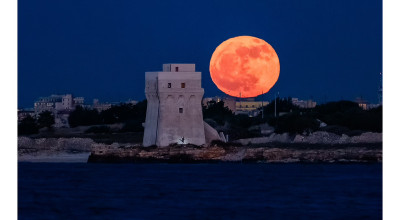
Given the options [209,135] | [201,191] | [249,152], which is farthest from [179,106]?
[201,191]

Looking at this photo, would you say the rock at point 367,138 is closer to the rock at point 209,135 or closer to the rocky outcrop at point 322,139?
the rocky outcrop at point 322,139

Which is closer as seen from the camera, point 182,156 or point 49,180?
point 49,180

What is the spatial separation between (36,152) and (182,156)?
37.3 feet

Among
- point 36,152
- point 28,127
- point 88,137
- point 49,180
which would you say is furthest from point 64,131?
point 49,180

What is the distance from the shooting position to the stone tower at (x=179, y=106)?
44188mm

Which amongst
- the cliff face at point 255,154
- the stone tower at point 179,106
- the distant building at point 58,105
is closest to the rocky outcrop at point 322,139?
the cliff face at point 255,154

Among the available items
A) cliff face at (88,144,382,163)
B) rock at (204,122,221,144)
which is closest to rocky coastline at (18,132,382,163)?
A: cliff face at (88,144,382,163)

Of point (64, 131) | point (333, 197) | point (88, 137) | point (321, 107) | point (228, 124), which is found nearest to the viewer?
point (333, 197)

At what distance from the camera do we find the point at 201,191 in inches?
1352

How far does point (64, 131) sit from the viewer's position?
228 ft

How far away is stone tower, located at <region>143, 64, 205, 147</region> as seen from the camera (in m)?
44.2

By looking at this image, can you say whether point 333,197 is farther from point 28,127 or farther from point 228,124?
point 28,127

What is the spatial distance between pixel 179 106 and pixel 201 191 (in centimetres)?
1046

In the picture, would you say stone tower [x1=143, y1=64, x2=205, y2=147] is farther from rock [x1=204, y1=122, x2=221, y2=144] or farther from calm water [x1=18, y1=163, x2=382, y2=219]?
rock [x1=204, y1=122, x2=221, y2=144]
